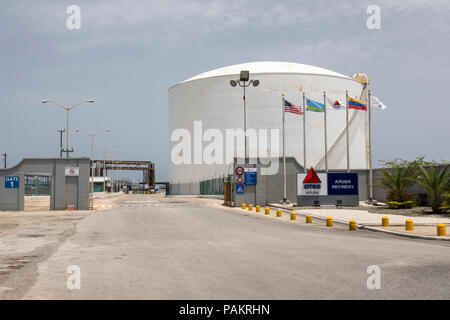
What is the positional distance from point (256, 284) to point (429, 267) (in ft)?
13.0

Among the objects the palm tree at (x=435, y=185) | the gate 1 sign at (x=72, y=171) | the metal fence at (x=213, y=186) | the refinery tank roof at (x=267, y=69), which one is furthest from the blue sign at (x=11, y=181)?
the refinery tank roof at (x=267, y=69)

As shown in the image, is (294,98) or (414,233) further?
(294,98)

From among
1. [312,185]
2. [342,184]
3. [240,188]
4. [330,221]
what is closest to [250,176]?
[240,188]

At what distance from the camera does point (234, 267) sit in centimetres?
996

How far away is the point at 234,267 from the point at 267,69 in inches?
2795

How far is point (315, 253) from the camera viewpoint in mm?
12062

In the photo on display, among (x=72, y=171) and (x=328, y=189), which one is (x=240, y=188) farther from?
(x=72, y=171)

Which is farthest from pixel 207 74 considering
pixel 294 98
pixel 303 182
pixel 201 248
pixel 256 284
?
pixel 256 284

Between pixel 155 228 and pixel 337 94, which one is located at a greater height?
pixel 337 94

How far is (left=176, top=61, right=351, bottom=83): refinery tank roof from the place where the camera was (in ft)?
256

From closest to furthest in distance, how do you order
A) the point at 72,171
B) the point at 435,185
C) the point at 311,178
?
the point at 435,185, the point at 311,178, the point at 72,171

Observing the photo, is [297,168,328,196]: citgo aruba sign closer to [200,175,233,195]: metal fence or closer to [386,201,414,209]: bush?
[386,201,414,209]: bush

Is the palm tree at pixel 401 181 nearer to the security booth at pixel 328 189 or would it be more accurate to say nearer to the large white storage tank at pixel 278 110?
the security booth at pixel 328 189
